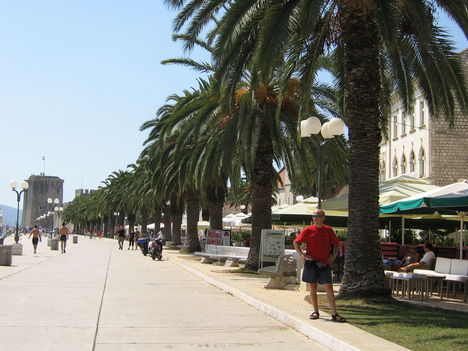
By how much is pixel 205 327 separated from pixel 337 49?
8.90m

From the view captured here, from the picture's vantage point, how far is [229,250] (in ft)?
88.0

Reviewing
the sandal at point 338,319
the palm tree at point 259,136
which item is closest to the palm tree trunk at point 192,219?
the palm tree at point 259,136

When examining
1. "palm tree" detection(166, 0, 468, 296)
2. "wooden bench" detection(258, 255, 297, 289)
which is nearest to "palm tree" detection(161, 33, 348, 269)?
"wooden bench" detection(258, 255, 297, 289)

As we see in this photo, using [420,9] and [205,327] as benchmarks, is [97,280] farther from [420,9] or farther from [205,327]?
[420,9]

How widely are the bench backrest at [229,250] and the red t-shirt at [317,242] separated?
50.3ft

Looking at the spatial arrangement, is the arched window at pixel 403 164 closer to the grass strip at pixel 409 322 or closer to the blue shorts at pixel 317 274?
the grass strip at pixel 409 322

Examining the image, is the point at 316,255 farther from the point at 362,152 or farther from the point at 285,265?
the point at 285,265

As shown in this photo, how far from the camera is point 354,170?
12.5 meters

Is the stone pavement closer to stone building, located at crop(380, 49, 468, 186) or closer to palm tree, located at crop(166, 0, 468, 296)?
palm tree, located at crop(166, 0, 468, 296)

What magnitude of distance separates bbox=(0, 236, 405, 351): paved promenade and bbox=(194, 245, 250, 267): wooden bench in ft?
25.6

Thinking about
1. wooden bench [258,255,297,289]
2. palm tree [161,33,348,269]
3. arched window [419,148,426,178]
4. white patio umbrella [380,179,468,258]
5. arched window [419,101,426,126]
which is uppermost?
arched window [419,101,426,126]

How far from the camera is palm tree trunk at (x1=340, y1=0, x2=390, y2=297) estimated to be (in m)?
12.1

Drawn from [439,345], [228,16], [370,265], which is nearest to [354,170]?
[370,265]

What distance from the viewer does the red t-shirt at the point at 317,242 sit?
992 cm
